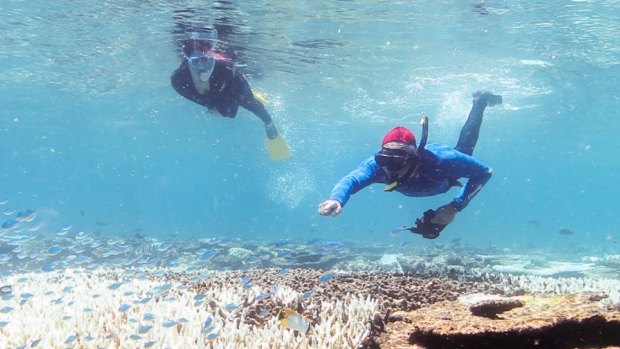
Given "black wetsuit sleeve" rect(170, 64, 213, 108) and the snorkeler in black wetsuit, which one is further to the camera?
"black wetsuit sleeve" rect(170, 64, 213, 108)

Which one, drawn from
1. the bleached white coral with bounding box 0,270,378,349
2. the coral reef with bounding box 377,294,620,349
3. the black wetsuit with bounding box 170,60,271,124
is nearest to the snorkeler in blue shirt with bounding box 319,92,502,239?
the bleached white coral with bounding box 0,270,378,349

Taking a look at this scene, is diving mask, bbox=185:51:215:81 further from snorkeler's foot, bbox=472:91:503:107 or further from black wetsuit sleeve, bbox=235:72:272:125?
snorkeler's foot, bbox=472:91:503:107

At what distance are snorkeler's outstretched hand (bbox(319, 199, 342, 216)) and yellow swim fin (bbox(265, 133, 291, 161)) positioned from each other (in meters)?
8.07

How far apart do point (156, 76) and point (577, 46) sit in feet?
78.0

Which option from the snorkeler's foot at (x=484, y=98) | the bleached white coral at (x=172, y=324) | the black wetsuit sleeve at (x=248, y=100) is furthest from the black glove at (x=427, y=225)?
the black wetsuit sleeve at (x=248, y=100)

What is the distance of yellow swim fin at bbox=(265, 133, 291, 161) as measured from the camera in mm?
13281

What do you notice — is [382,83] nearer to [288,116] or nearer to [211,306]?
[288,116]

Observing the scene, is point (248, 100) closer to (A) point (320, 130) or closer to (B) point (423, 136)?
(B) point (423, 136)

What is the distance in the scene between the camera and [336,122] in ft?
139

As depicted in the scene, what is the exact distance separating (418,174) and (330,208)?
200 cm

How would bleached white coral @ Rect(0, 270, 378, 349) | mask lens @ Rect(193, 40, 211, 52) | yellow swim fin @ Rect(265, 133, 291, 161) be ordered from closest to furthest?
bleached white coral @ Rect(0, 270, 378, 349) < yellow swim fin @ Rect(265, 133, 291, 161) < mask lens @ Rect(193, 40, 211, 52)

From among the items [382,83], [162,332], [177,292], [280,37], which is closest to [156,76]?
[280,37]

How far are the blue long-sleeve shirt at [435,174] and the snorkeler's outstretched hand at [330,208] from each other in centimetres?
73

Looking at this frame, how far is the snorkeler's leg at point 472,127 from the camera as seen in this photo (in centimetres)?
1045
